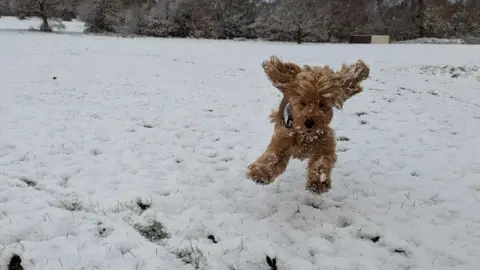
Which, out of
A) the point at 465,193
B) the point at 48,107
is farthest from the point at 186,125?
the point at 465,193

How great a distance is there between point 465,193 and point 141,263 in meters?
3.84

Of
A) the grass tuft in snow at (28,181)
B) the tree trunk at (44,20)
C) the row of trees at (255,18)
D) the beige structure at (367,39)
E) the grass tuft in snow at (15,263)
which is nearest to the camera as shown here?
the grass tuft in snow at (15,263)

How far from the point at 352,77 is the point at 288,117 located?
0.88m

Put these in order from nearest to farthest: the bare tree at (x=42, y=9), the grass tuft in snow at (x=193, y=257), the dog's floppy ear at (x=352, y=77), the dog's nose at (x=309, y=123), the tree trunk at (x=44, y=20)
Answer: the grass tuft in snow at (x=193, y=257) → the dog's nose at (x=309, y=123) → the dog's floppy ear at (x=352, y=77) → the tree trunk at (x=44, y=20) → the bare tree at (x=42, y=9)

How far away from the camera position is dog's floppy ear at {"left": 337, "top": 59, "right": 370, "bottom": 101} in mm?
4293

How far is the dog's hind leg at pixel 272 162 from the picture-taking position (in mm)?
3811

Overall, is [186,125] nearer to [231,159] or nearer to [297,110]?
[231,159]

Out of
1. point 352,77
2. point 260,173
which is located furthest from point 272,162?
point 352,77

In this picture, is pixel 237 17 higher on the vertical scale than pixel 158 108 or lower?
higher

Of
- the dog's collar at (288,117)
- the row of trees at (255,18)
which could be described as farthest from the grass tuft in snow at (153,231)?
the row of trees at (255,18)

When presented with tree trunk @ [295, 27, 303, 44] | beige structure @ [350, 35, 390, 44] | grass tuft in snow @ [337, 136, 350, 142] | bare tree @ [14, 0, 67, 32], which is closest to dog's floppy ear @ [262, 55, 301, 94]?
grass tuft in snow @ [337, 136, 350, 142]

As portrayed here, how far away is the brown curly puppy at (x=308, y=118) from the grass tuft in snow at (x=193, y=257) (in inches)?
35.1

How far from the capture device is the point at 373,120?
7961 mm

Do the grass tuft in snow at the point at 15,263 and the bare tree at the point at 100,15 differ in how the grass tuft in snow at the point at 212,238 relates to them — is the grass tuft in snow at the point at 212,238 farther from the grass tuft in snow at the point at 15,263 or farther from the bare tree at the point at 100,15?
the bare tree at the point at 100,15
